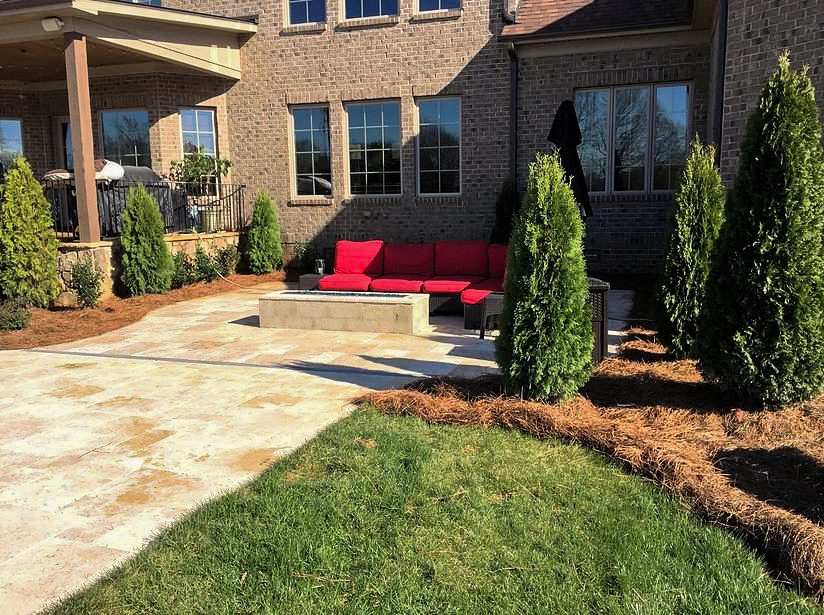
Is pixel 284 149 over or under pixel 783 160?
over

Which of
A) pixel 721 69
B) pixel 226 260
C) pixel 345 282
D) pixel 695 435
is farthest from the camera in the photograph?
pixel 226 260

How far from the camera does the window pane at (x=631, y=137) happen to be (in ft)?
38.7

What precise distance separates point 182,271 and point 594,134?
314 inches

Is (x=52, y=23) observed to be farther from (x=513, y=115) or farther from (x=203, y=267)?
(x=513, y=115)

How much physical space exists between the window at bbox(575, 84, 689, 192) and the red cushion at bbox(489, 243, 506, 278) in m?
3.35

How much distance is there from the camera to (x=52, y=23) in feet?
34.4

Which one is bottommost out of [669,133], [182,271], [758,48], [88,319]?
[88,319]

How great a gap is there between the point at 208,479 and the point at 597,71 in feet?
34.7

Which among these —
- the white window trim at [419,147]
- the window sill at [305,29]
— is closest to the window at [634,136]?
the white window trim at [419,147]

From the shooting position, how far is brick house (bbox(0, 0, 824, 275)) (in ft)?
36.9

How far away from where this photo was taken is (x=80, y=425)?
4816 millimetres

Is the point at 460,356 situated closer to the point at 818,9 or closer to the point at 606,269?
the point at 818,9

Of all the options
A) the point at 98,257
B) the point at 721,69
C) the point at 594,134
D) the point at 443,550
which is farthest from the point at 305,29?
the point at 443,550

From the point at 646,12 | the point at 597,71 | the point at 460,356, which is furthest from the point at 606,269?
the point at 460,356
